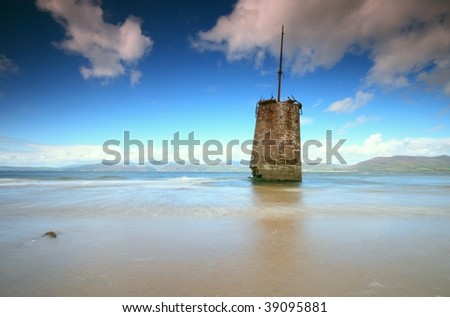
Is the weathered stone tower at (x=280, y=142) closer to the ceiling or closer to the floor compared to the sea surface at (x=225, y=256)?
closer to the ceiling

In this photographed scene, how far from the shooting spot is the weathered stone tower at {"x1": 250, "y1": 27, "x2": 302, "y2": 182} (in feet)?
43.2

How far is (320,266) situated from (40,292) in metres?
2.02

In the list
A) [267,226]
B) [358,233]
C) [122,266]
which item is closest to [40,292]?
[122,266]

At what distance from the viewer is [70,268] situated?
1931 mm

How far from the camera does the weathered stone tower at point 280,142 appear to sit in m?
13.2

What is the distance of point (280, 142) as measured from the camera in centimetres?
1312
